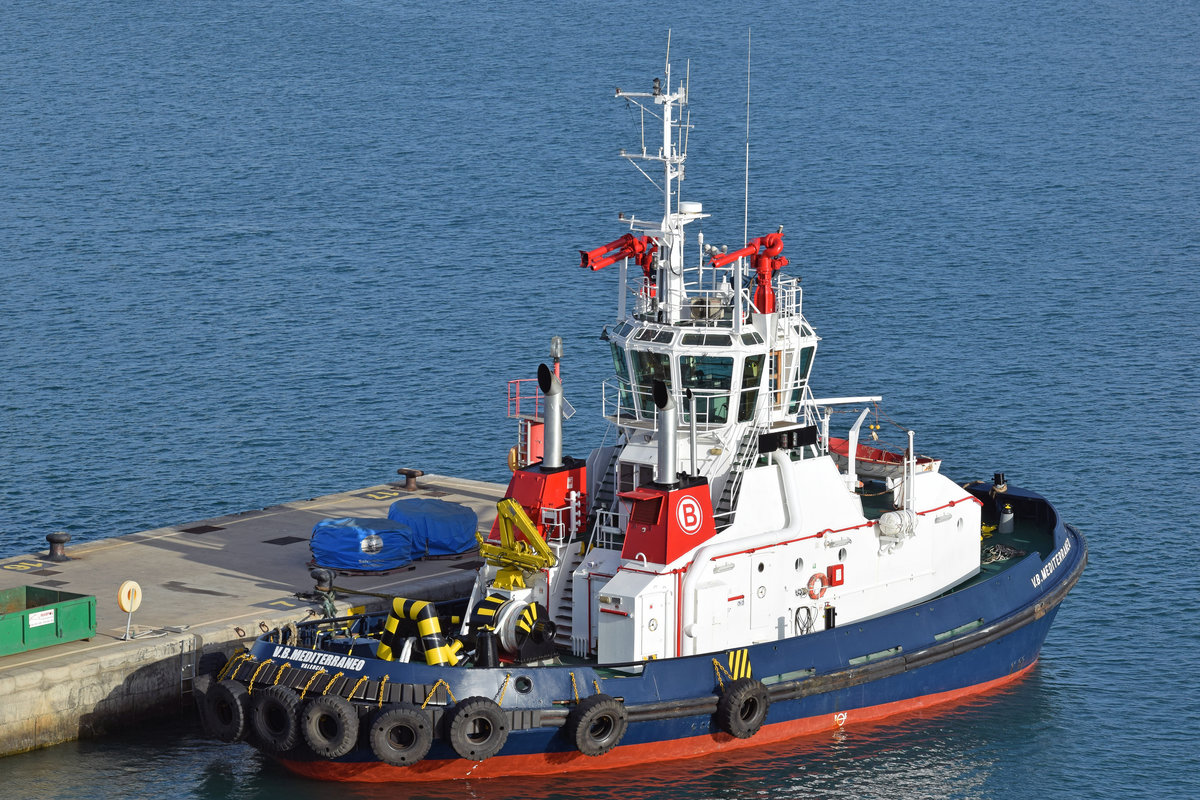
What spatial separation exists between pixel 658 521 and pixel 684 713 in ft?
8.54

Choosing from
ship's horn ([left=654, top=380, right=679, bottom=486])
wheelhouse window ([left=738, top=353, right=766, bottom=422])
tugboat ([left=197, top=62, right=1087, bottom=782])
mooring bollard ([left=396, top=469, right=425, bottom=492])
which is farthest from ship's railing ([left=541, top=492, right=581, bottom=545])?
mooring bollard ([left=396, top=469, right=425, bottom=492])

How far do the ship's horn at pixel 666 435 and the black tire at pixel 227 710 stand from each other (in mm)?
6297

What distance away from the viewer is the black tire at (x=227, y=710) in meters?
24.0

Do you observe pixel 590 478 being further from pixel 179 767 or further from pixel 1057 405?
pixel 1057 405

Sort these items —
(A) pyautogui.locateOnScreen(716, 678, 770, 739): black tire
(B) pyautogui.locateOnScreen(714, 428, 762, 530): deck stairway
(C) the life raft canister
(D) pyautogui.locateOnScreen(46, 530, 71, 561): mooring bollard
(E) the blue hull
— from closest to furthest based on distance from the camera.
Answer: (E) the blue hull < (A) pyautogui.locateOnScreen(716, 678, 770, 739): black tire < (B) pyautogui.locateOnScreen(714, 428, 762, 530): deck stairway < (C) the life raft canister < (D) pyautogui.locateOnScreen(46, 530, 71, 561): mooring bollard

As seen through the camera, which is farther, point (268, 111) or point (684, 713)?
point (268, 111)

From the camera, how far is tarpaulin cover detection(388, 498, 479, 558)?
31594 mm

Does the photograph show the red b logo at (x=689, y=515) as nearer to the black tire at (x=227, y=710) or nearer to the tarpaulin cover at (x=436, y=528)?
the black tire at (x=227, y=710)

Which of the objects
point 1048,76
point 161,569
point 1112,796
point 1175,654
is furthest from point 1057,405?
point 1048,76

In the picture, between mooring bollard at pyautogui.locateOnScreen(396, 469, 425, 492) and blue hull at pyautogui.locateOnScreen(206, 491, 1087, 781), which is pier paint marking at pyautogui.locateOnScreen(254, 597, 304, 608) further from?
mooring bollard at pyautogui.locateOnScreen(396, 469, 425, 492)

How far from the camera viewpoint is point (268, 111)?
74.7 metres

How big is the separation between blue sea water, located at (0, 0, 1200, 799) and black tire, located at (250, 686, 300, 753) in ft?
3.13

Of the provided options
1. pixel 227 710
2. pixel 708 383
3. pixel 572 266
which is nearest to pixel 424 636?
pixel 227 710

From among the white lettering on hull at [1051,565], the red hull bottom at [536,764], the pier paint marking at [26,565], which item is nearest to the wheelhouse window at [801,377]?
the red hull bottom at [536,764]
